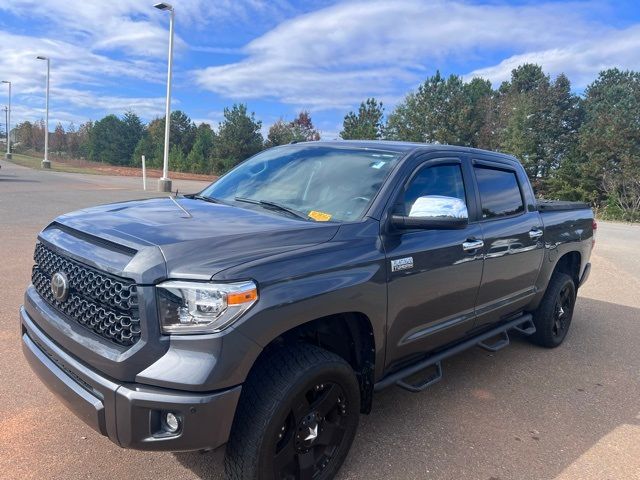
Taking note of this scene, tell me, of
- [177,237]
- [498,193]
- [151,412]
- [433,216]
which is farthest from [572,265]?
[151,412]

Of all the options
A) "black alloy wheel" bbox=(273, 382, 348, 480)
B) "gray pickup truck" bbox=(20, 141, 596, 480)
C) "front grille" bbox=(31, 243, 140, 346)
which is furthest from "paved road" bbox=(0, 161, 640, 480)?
"front grille" bbox=(31, 243, 140, 346)

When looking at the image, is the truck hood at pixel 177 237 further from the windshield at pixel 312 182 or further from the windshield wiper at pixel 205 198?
the windshield wiper at pixel 205 198

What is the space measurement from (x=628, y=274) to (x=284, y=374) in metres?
9.35

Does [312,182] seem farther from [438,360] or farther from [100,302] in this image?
[100,302]

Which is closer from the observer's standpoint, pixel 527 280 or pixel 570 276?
pixel 527 280

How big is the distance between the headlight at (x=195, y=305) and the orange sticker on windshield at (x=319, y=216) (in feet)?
3.19

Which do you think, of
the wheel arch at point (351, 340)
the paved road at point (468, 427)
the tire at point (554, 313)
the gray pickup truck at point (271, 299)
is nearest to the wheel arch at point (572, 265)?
the tire at point (554, 313)

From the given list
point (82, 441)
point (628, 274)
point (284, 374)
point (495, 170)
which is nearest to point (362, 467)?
point (284, 374)

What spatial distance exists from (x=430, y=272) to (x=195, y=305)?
161 cm

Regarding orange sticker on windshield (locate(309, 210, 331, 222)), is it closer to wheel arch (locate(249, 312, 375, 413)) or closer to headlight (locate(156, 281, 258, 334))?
wheel arch (locate(249, 312, 375, 413))

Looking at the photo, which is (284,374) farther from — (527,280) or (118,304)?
(527,280)

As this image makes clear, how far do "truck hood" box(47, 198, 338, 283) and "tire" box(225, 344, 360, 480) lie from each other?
22.0 inches

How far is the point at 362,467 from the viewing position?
117 inches

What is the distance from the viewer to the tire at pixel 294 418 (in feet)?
7.66
